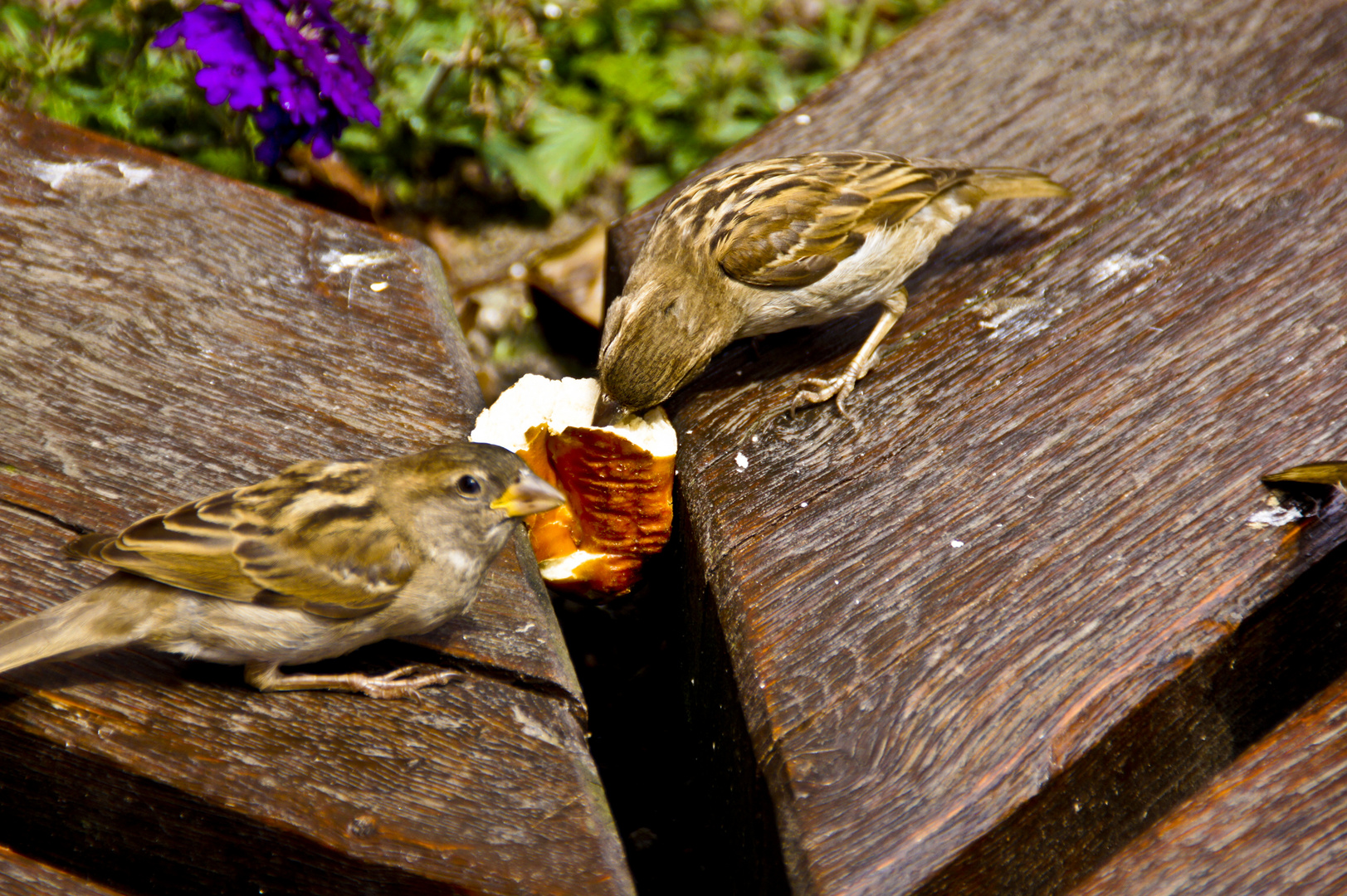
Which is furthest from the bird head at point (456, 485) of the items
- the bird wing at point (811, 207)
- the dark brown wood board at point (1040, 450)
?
the bird wing at point (811, 207)

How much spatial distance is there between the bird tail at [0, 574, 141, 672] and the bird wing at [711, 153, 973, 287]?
1881 mm

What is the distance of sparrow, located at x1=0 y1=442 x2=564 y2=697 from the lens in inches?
78.3

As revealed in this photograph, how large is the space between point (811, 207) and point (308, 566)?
5.94ft

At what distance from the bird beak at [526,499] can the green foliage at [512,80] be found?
2.68 metres

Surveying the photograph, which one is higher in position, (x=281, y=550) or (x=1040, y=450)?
(x=1040, y=450)

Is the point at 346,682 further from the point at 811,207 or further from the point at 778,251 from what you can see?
the point at 811,207

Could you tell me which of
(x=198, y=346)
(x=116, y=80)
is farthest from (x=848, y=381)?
(x=116, y=80)

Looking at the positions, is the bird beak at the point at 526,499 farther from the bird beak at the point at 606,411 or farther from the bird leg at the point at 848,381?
the bird leg at the point at 848,381

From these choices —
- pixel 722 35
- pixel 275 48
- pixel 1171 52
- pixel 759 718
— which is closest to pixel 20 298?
pixel 275 48

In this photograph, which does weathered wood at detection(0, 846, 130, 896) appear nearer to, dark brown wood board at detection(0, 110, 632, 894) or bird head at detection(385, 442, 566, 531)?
dark brown wood board at detection(0, 110, 632, 894)

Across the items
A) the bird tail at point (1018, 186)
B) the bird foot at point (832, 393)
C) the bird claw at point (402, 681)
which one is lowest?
the bird claw at point (402, 681)

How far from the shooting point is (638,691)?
3691mm

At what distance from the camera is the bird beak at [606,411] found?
298 cm

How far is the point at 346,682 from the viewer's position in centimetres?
210
